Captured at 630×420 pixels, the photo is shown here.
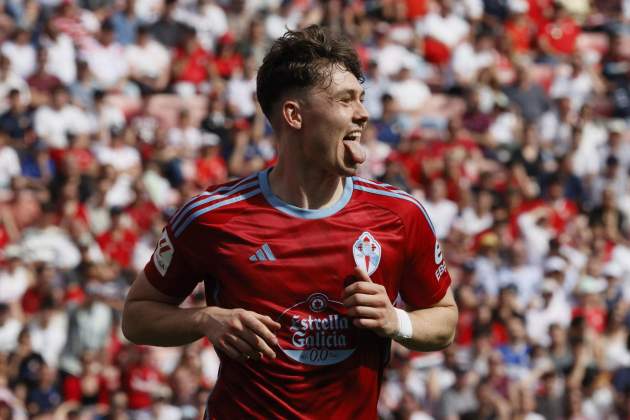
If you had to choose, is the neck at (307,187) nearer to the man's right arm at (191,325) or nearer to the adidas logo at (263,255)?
the adidas logo at (263,255)

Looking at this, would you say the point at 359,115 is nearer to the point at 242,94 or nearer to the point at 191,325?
the point at 191,325

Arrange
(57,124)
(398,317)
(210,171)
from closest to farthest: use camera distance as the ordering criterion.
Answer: (398,317), (57,124), (210,171)

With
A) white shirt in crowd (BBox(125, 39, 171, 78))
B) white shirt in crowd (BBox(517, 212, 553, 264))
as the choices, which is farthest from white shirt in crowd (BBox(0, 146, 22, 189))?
white shirt in crowd (BBox(517, 212, 553, 264))

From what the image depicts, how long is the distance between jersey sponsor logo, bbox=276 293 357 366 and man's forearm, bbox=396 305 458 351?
0.77 feet

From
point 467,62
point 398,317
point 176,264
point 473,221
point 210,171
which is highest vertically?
point 467,62

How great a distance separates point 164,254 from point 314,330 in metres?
0.62

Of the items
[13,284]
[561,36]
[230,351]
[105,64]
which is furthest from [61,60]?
[230,351]

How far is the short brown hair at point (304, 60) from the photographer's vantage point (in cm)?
460

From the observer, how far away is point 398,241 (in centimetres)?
464

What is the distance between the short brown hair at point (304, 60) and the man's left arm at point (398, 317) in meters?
0.74

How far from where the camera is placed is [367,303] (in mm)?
4293

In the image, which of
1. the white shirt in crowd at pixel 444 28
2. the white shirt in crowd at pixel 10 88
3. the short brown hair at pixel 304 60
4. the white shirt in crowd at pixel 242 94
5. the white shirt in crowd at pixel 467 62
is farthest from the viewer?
the white shirt in crowd at pixel 444 28

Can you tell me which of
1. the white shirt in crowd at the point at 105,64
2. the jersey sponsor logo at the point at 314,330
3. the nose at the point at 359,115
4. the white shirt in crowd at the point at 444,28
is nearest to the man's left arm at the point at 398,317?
the jersey sponsor logo at the point at 314,330

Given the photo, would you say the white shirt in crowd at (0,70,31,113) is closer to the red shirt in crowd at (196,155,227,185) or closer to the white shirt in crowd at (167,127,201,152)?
the white shirt in crowd at (167,127,201,152)
